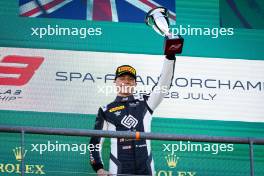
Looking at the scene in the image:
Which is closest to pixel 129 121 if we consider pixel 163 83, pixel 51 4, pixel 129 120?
pixel 129 120

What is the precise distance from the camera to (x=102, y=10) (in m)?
8.20

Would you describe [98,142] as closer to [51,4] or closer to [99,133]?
[51,4]

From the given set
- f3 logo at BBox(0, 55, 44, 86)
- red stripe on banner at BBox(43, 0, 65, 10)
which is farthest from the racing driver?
red stripe on banner at BBox(43, 0, 65, 10)

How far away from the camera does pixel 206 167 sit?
25.7ft

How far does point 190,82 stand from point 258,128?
0.65 m

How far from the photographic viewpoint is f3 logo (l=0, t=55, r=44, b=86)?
790cm

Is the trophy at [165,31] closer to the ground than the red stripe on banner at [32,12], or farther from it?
closer to the ground

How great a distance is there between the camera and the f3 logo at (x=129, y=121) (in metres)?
7.25

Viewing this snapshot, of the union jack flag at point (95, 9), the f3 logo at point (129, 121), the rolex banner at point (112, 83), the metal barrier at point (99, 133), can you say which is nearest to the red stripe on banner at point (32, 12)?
the union jack flag at point (95, 9)

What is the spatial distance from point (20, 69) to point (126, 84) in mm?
963

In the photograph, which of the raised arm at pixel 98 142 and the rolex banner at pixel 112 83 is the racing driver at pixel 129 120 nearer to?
the raised arm at pixel 98 142

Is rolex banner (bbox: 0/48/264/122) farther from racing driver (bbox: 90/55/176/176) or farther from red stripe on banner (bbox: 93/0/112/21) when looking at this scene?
racing driver (bbox: 90/55/176/176)

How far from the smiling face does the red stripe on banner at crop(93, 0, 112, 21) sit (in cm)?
86

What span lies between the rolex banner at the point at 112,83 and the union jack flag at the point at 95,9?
Result: 302 mm
